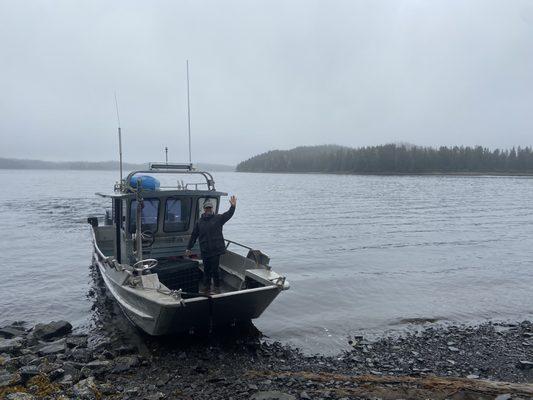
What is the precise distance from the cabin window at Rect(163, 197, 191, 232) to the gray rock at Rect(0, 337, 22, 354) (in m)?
4.40

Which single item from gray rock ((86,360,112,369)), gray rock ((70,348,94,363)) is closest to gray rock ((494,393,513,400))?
gray rock ((86,360,112,369))

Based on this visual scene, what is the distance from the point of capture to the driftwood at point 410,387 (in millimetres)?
7082

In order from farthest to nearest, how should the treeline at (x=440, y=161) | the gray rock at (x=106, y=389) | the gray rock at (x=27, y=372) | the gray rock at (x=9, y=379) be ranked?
1. the treeline at (x=440, y=161)
2. the gray rock at (x=27, y=372)
3. the gray rock at (x=9, y=379)
4. the gray rock at (x=106, y=389)

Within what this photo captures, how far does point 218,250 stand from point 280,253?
11187 mm

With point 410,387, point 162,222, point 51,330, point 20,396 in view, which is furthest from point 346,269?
point 20,396

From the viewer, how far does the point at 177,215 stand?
1271cm

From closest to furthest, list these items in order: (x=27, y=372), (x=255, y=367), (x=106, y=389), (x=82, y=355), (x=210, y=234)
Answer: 1. (x=106, y=389)
2. (x=27, y=372)
3. (x=255, y=367)
4. (x=82, y=355)
5. (x=210, y=234)

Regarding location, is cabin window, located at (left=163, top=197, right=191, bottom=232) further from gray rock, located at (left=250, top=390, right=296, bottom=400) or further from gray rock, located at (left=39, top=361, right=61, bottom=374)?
gray rock, located at (left=250, top=390, right=296, bottom=400)

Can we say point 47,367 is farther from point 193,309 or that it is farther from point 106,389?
point 193,309

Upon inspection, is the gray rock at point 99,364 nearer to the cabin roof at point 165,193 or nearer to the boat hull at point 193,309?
the boat hull at point 193,309

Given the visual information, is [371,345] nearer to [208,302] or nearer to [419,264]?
[208,302]

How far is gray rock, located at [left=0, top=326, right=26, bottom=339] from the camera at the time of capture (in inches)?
425

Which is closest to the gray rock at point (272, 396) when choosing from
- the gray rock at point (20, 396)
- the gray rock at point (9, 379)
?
the gray rock at point (20, 396)

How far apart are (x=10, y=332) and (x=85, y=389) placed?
4602mm
